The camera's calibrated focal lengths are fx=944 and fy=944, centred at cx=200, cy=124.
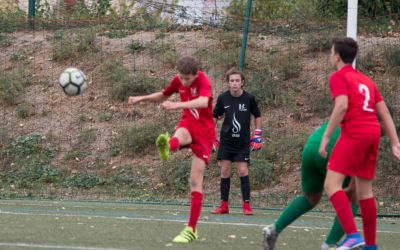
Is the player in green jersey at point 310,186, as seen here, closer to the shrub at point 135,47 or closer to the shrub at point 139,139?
the shrub at point 139,139

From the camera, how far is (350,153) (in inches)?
288

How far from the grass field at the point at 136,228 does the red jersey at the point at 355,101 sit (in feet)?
5.00

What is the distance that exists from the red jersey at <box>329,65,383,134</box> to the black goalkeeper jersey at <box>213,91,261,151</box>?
475 cm

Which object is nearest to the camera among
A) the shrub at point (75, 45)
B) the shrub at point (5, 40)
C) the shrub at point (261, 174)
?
the shrub at point (261, 174)

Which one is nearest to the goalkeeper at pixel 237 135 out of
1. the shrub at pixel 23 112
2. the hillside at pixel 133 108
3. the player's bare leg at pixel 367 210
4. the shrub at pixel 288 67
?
the hillside at pixel 133 108

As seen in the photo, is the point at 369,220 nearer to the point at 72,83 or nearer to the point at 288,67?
the point at 72,83

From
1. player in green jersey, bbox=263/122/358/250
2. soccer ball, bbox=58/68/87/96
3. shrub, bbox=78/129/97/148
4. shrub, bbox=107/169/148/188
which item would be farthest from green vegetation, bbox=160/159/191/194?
player in green jersey, bbox=263/122/358/250

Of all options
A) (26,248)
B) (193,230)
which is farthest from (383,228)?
(26,248)

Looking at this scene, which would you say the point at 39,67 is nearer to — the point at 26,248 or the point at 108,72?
the point at 108,72

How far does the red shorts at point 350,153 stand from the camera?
7.31 meters

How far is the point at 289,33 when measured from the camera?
1880 centimetres

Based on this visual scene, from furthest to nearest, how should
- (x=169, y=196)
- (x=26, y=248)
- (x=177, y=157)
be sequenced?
1. (x=177, y=157)
2. (x=169, y=196)
3. (x=26, y=248)

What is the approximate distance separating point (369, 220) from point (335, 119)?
94cm

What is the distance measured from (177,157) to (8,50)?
224 inches
